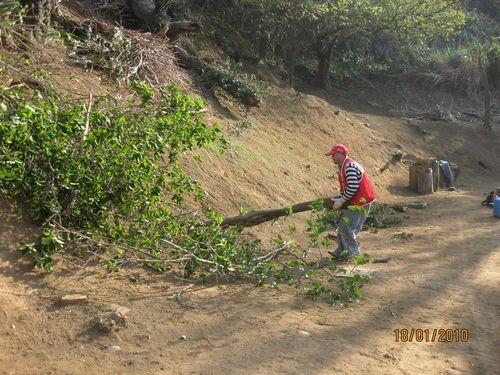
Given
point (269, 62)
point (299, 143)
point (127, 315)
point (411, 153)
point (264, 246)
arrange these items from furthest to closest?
point (269, 62)
point (411, 153)
point (299, 143)
point (264, 246)
point (127, 315)

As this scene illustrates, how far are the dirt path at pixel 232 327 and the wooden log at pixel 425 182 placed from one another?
719 cm

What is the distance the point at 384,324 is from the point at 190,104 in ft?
11.1

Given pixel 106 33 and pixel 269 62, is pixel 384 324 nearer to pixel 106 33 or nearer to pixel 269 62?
pixel 106 33

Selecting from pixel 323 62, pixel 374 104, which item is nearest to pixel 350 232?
pixel 323 62

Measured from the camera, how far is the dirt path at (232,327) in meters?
4.66

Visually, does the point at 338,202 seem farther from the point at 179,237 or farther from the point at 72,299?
the point at 72,299

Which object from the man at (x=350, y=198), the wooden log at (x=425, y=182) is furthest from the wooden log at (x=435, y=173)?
the man at (x=350, y=198)

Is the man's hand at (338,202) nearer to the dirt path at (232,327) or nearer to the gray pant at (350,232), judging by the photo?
the gray pant at (350,232)

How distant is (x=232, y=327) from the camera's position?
530 centimetres

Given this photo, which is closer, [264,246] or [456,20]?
[264,246]

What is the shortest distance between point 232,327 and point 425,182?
Result: 996 cm

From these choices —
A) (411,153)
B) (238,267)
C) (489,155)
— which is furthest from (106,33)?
(489,155)

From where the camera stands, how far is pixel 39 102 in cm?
664

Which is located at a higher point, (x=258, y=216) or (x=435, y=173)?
(x=258, y=216)
